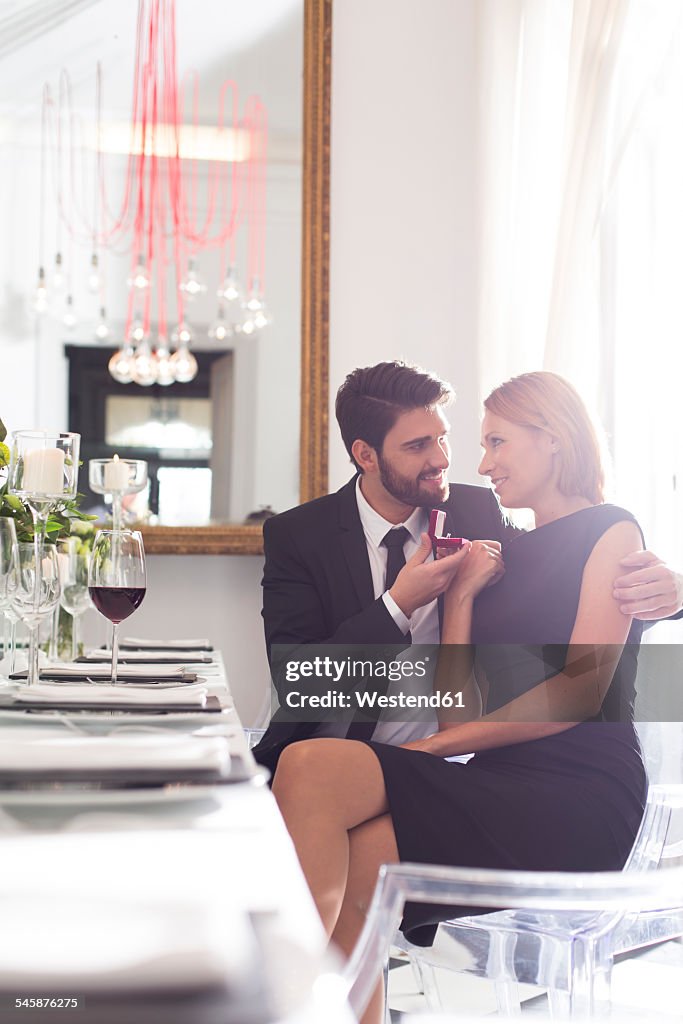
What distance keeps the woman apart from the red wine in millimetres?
299

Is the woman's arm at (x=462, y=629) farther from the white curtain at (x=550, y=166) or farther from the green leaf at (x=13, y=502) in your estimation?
the green leaf at (x=13, y=502)

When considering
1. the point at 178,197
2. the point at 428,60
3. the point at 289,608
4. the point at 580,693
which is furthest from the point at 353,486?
the point at 428,60

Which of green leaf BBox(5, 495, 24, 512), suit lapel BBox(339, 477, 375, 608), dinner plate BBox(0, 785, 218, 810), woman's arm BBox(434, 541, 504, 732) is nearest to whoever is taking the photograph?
dinner plate BBox(0, 785, 218, 810)

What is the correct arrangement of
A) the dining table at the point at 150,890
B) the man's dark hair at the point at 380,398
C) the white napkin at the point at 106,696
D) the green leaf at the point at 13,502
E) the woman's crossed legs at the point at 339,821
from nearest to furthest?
the dining table at the point at 150,890, the white napkin at the point at 106,696, the woman's crossed legs at the point at 339,821, the green leaf at the point at 13,502, the man's dark hair at the point at 380,398

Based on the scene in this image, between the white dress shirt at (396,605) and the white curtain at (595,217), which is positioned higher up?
the white curtain at (595,217)

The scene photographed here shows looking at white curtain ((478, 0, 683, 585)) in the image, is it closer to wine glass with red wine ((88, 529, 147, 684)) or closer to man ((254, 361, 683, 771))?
man ((254, 361, 683, 771))

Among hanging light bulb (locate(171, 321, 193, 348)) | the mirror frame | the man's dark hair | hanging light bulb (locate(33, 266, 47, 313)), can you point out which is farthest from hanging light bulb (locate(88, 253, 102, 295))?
the man's dark hair

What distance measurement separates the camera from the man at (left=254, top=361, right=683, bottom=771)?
2.04 meters

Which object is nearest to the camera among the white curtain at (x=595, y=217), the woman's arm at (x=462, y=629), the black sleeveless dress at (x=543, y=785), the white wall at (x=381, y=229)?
the black sleeveless dress at (x=543, y=785)

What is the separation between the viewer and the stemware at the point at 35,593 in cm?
139

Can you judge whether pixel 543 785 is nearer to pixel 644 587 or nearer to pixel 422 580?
pixel 644 587

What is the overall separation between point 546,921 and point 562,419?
35.6 inches

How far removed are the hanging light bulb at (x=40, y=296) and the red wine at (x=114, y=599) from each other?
1.55 metres

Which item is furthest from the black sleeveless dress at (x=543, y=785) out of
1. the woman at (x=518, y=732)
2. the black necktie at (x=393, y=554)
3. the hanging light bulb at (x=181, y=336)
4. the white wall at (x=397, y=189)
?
the hanging light bulb at (x=181, y=336)
